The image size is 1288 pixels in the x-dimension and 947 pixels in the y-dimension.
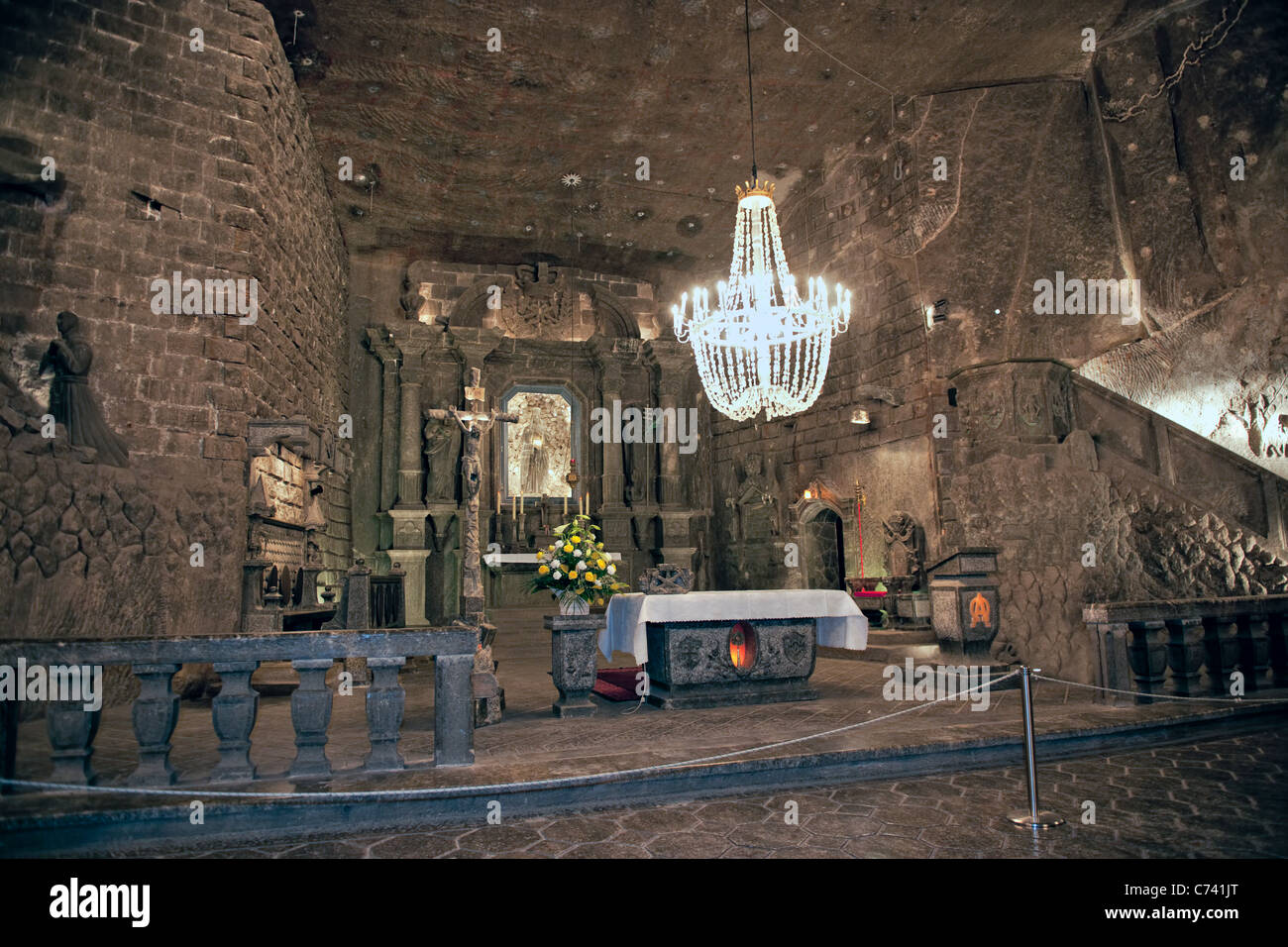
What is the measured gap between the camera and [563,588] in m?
5.63

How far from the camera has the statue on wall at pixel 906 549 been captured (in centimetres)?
960

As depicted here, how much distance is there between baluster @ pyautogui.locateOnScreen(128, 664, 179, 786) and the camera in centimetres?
328

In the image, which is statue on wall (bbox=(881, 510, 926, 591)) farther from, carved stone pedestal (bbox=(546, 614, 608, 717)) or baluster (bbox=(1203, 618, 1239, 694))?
carved stone pedestal (bbox=(546, 614, 608, 717))

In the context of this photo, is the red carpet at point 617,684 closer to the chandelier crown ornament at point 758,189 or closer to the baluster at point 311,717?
the baluster at point 311,717

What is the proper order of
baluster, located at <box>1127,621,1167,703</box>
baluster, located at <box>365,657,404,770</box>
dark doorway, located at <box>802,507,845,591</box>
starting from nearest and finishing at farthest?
baluster, located at <box>365,657,404,770</box> < baluster, located at <box>1127,621,1167,703</box> < dark doorway, located at <box>802,507,845,591</box>

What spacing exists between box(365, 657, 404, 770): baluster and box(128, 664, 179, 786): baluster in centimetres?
85

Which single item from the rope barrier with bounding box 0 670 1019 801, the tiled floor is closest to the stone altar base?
the rope barrier with bounding box 0 670 1019 801

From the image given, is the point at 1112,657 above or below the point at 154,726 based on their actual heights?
below

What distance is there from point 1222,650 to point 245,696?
21.5 ft

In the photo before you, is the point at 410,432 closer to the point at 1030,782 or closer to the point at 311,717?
the point at 311,717

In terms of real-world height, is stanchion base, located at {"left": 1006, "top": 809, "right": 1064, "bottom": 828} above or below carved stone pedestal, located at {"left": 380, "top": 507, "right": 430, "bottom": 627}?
below

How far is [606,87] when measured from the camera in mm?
9633

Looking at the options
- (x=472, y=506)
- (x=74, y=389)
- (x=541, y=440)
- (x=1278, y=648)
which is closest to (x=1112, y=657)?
(x=1278, y=648)

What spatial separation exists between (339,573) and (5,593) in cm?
616
